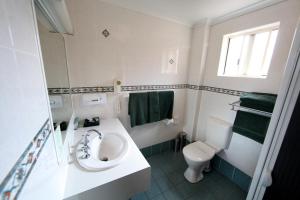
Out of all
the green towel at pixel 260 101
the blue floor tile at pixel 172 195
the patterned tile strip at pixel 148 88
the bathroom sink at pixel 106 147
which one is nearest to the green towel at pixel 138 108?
the patterned tile strip at pixel 148 88

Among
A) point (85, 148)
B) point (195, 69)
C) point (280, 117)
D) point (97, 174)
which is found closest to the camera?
point (280, 117)

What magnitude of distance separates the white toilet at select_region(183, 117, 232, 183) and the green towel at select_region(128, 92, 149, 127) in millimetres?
785

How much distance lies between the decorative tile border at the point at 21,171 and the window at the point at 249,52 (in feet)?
6.55

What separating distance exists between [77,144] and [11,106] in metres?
0.98

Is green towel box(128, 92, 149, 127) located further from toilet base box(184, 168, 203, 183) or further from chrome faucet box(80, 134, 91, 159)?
Result: toilet base box(184, 168, 203, 183)

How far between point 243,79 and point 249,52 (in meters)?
0.44

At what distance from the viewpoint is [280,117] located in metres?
0.63

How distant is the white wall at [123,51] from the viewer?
4.56 feet

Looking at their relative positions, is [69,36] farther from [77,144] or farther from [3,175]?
[3,175]

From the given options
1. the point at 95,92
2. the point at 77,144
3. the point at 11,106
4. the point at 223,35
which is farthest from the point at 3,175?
the point at 223,35

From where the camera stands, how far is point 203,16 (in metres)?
1.74

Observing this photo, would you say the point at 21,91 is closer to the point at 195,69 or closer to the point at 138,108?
the point at 138,108

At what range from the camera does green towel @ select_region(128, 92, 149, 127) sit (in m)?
1.77

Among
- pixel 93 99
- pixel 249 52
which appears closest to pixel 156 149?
pixel 93 99
